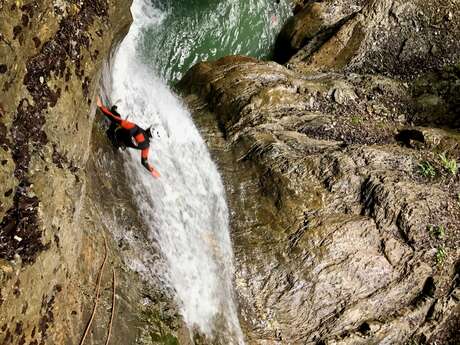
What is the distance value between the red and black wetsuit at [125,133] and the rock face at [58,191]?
332mm

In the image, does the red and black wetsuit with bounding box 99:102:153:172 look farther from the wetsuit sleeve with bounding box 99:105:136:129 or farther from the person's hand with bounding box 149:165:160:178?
the person's hand with bounding box 149:165:160:178

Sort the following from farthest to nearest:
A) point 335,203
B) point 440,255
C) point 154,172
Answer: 1. point 335,203
2. point 440,255
3. point 154,172

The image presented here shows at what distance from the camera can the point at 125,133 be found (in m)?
6.62

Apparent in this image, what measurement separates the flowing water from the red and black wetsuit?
16.5 inches

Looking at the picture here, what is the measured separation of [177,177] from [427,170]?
4806 mm

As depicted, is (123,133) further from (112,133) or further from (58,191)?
(58,191)

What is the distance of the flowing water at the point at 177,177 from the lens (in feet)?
24.0

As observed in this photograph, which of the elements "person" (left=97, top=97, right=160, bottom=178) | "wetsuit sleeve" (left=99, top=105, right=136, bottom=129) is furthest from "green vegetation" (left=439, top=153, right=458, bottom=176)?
"wetsuit sleeve" (left=99, top=105, right=136, bottom=129)

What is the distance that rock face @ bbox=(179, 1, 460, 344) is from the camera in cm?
836

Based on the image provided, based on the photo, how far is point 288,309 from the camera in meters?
8.33

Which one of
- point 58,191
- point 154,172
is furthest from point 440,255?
point 58,191

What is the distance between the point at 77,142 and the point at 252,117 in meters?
5.52

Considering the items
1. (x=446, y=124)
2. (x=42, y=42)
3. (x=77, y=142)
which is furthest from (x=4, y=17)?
(x=446, y=124)

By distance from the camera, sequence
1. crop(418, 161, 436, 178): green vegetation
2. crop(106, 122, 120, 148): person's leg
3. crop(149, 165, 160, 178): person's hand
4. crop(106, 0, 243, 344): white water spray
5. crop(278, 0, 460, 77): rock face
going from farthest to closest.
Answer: crop(278, 0, 460, 77): rock face < crop(418, 161, 436, 178): green vegetation < crop(149, 165, 160, 178): person's hand < crop(106, 0, 243, 344): white water spray < crop(106, 122, 120, 148): person's leg
